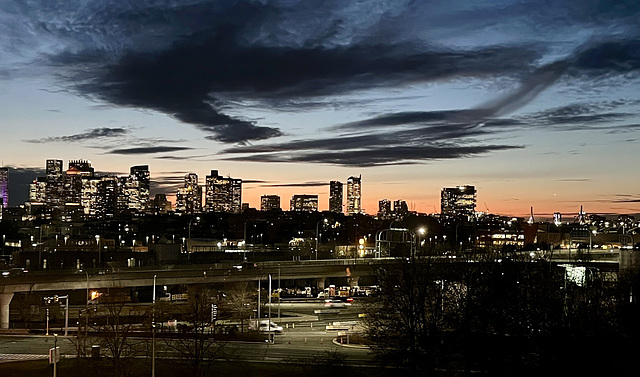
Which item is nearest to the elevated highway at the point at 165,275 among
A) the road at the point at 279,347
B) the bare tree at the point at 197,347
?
the road at the point at 279,347

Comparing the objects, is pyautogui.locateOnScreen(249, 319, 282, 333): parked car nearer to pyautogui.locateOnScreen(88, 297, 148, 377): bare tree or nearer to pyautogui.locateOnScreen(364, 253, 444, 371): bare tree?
pyautogui.locateOnScreen(88, 297, 148, 377): bare tree

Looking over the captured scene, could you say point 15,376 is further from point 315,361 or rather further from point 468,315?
point 468,315

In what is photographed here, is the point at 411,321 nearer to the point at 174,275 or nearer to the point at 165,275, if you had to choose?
the point at 165,275

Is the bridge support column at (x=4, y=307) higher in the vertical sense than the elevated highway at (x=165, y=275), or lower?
lower

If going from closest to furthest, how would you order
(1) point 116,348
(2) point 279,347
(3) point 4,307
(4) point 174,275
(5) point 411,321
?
1. (1) point 116,348
2. (5) point 411,321
3. (2) point 279,347
4. (3) point 4,307
5. (4) point 174,275

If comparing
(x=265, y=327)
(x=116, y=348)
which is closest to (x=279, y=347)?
(x=265, y=327)

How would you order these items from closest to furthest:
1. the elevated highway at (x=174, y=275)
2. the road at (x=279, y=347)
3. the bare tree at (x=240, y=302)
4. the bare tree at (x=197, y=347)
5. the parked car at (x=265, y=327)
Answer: the bare tree at (x=197, y=347)
the road at (x=279, y=347)
the parked car at (x=265, y=327)
the elevated highway at (x=174, y=275)
the bare tree at (x=240, y=302)

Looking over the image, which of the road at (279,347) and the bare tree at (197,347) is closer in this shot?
the bare tree at (197,347)

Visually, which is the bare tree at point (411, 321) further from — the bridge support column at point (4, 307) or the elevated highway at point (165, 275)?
Result: the bridge support column at point (4, 307)

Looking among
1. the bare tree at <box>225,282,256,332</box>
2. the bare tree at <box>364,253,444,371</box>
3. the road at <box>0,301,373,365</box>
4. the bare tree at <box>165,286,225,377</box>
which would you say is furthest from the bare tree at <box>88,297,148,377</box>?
the bare tree at <box>364,253,444,371</box>

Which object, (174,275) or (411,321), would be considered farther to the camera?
(174,275)

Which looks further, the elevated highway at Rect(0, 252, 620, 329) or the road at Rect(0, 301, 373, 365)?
the elevated highway at Rect(0, 252, 620, 329)

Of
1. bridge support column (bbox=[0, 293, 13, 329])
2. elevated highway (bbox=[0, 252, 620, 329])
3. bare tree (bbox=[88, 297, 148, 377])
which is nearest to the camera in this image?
bare tree (bbox=[88, 297, 148, 377])

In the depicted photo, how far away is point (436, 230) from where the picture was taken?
598 ft
